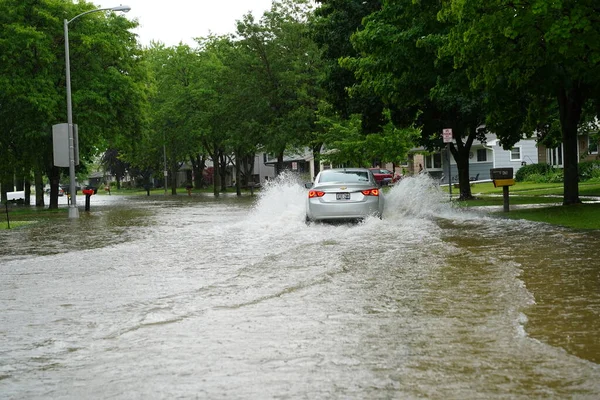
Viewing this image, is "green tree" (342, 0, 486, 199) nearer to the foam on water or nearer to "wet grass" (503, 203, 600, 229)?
the foam on water

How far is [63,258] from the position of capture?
14.5 m

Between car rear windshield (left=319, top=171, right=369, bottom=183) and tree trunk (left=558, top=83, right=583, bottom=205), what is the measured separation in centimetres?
781

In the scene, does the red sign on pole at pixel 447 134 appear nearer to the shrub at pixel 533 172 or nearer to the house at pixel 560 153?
the shrub at pixel 533 172

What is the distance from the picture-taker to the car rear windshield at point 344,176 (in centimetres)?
2011

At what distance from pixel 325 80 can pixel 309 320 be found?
28.2 meters

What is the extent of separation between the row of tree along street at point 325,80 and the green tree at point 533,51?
5 centimetres

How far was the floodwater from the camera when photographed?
18.1ft

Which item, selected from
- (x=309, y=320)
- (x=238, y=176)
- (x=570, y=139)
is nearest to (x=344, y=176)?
(x=570, y=139)

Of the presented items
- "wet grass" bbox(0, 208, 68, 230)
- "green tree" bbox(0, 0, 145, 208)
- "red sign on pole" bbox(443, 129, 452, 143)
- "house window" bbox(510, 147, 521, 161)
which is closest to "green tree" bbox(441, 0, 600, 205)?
"red sign on pole" bbox(443, 129, 452, 143)

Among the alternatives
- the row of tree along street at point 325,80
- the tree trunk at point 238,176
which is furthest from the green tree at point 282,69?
the tree trunk at point 238,176

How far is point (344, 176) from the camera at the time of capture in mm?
20328

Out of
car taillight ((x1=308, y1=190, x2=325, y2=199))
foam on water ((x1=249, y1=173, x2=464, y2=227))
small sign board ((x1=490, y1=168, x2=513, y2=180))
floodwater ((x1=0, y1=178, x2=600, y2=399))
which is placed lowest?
floodwater ((x1=0, y1=178, x2=600, y2=399))

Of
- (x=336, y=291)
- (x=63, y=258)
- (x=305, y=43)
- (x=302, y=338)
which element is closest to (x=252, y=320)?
(x=302, y=338)

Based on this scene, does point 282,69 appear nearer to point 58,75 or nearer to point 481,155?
point 58,75
